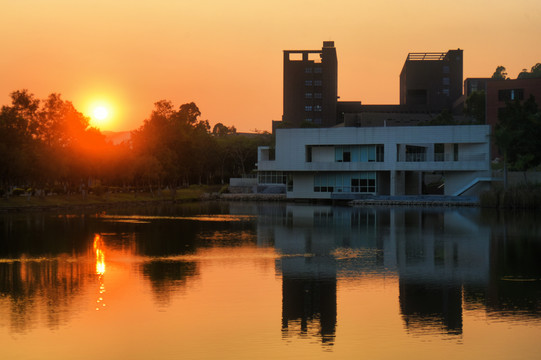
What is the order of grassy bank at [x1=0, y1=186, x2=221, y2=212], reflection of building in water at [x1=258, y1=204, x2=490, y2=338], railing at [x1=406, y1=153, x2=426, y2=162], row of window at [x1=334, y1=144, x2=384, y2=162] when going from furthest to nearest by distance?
1. row of window at [x1=334, y1=144, x2=384, y2=162]
2. railing at [x1=406, y1=153, x2=426, y2=162]
3. grassy bank at [x1=0, y1=186, x2=221, y2=212]
4. reflection of building in water at [x1=258, y1=204, x2=490, y2=338]

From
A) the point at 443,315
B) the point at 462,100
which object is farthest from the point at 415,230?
the point at 462,100

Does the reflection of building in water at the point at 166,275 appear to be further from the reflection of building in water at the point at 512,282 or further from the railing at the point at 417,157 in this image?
the railing at the point at 417,157

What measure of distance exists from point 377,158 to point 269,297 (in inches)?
2985

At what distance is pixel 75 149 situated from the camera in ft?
266

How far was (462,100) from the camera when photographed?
513 feet

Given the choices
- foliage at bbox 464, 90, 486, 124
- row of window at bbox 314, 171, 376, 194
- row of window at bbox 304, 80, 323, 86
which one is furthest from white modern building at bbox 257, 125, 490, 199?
row of window at bbox 304, 80, 323, 86

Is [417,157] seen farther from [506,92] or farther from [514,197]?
[506,92]

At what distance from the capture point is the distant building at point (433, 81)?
170375 mm

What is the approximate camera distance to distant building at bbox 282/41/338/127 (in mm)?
182875

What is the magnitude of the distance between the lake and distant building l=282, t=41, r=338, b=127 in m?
144

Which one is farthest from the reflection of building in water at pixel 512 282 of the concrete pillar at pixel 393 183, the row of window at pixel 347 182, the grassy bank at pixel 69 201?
the row of window at pixel 347 182

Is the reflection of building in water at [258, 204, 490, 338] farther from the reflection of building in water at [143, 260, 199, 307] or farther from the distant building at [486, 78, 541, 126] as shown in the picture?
the distant building at [486, 78, 541, 126]

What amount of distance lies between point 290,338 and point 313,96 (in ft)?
558

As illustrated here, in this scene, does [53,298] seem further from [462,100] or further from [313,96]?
[313,96]
